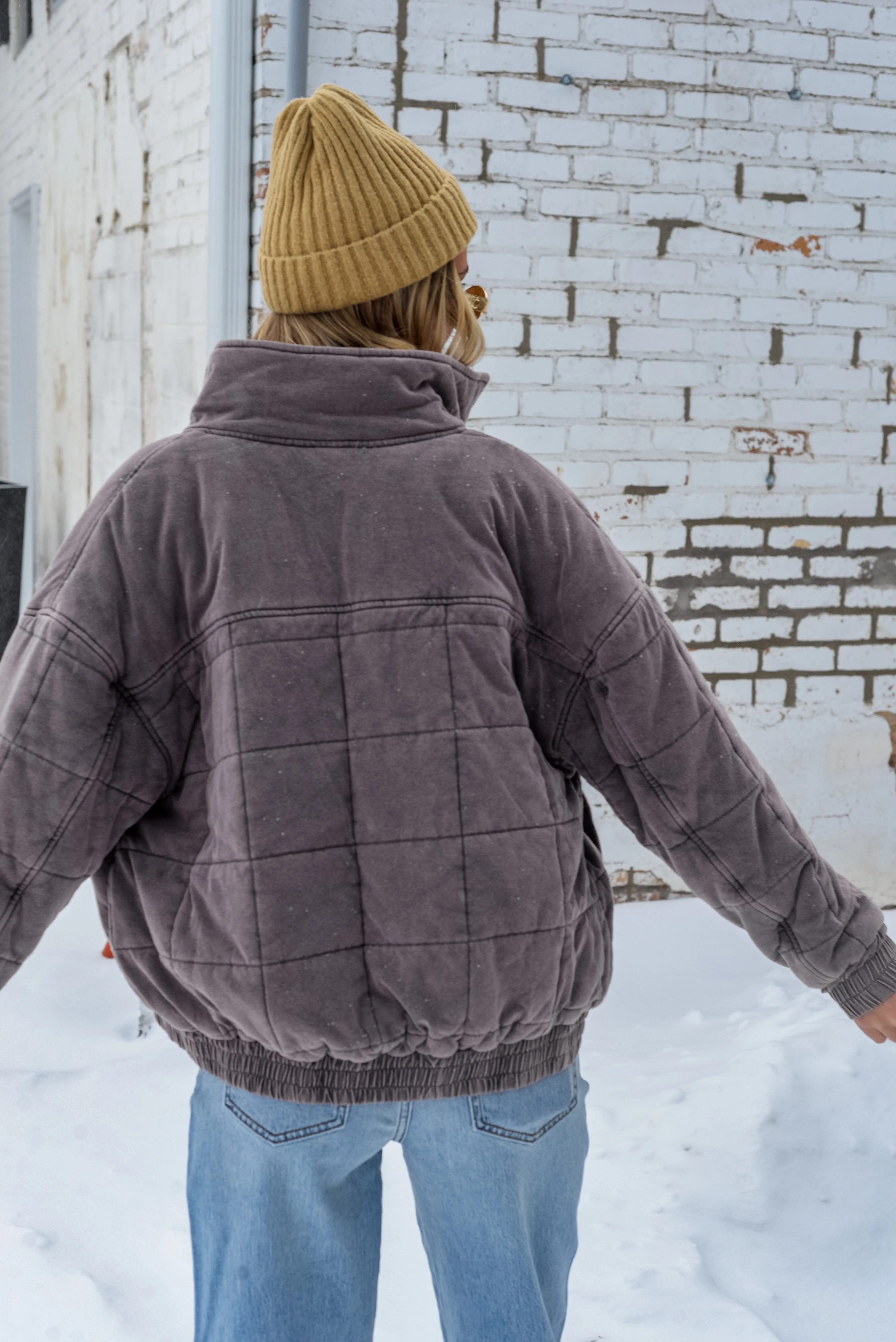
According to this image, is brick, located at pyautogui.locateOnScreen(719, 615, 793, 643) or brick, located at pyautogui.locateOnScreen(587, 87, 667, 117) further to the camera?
brick, located at pyautogui.locateOnScreen(719, 615, 793, 643)

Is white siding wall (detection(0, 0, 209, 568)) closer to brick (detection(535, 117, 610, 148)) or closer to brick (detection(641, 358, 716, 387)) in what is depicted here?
brick (detection(535, 117, 610, 148))

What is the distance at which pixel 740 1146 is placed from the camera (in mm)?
2439

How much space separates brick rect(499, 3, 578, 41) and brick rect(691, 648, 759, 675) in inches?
63.3

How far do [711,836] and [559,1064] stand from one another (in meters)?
0.27

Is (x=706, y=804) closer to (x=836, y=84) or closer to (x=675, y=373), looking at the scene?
(x=675, y=373)

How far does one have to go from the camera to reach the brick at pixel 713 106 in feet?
10.9

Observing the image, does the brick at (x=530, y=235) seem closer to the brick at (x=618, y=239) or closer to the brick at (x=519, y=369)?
the brick at (x=618, y=239)

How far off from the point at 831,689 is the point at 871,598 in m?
0.28

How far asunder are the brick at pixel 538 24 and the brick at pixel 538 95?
4.1 inches

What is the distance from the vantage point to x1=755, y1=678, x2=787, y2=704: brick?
364 cm

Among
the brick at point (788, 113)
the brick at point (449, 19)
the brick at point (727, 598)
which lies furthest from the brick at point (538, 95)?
the brick at point (727, 598)

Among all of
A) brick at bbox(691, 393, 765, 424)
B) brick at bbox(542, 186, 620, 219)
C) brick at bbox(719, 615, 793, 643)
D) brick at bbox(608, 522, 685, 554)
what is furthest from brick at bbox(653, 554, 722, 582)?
brick at bbox(542, 186, 620, 219)

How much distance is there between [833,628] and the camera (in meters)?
3.67

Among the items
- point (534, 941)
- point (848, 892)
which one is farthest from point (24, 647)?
point (848, 892)
